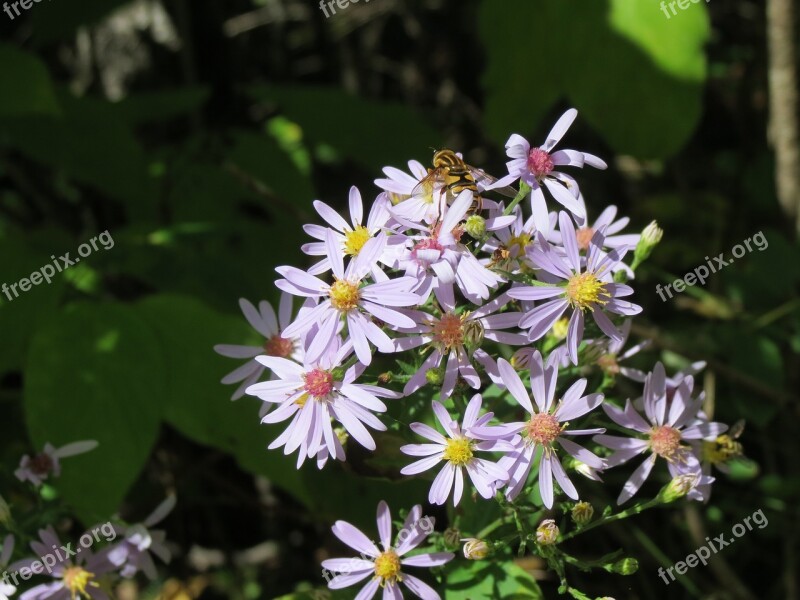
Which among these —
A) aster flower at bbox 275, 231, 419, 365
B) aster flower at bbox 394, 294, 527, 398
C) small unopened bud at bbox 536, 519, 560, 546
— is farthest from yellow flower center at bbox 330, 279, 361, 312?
small unopened bud at bbox 536, 519, 560, 546

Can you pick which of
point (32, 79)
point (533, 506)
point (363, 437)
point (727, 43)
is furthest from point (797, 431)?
point (32, 79)

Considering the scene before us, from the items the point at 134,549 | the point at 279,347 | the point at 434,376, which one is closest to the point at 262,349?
the point at 279,347

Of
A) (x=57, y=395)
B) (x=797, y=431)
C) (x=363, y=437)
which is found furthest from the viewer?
(x=797, y=431)

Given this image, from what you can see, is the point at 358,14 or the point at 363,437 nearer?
the point at 363,437

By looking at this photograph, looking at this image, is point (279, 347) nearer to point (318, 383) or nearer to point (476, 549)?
point (318, 383)

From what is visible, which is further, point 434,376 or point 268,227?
point 268,227

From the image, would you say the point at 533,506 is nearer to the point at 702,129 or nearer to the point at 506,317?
the point at 506,317
